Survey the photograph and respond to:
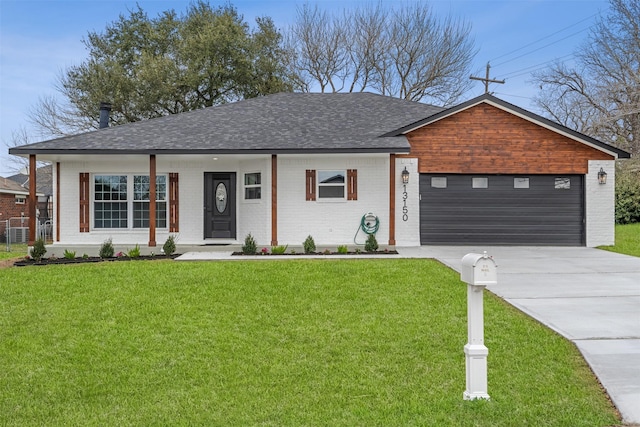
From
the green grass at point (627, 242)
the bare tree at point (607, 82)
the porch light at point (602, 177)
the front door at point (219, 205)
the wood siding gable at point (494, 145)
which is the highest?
the bare tree at point (607, 82)

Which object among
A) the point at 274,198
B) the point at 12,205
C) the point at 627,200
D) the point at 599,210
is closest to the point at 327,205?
the point at 274,198

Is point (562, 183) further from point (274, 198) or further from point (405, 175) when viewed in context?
point (274, 198)

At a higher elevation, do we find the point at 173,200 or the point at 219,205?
the point at 173,200

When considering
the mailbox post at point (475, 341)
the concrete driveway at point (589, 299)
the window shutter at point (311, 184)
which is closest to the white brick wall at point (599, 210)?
the concrete driveway at point (589, 299)

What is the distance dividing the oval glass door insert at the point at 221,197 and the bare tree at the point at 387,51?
17.9 m

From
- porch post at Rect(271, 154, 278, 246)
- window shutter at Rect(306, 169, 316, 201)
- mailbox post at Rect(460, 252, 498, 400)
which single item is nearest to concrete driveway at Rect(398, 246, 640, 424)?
mailbox post at Rect(460, 252, 498, 400)

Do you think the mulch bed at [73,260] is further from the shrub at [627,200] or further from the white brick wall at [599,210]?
the shrub at [627,200]

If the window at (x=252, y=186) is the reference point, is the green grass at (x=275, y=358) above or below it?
below

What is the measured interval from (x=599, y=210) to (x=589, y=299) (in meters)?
8.45

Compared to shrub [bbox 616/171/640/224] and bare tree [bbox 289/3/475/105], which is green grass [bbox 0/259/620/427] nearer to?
shrub [bbox 616/171/640/224]

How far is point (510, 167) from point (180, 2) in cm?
2418

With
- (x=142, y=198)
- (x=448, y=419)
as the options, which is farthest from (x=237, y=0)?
(x=448, y=419)

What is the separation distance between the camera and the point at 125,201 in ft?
48.6

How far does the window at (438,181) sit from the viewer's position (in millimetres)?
14461
